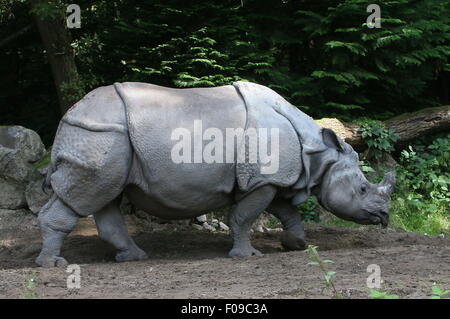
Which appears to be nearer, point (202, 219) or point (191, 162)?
point (191, 162)

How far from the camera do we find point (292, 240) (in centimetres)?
799

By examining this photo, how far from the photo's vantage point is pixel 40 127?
11414mm

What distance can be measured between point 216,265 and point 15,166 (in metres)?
→ 3.87

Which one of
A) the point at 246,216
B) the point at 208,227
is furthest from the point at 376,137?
the point at 246,216

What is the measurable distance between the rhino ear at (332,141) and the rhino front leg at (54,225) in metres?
2.64

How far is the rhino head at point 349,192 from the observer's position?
771 cm

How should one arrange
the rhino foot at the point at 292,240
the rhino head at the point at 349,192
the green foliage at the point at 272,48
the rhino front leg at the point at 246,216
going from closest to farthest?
1. the rhino front leg at the point at 246,216
2. the rhino head at the point at 349,192
3. the rhino foot at the point at 292,240
4. the green foliage at the point at 272,48

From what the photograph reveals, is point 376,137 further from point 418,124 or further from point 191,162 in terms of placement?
point 191,162

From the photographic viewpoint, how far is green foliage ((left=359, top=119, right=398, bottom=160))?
1021 centimetres

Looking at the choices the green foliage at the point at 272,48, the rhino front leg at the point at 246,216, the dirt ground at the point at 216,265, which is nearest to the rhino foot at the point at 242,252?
the rhino front leg at the point at 246,216

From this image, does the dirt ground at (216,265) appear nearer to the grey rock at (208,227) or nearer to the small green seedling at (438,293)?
the small green seedling at (438,293)

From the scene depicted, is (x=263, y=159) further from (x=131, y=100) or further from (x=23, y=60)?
(x=23, y=60)

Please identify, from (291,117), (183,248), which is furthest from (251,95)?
(183,248)

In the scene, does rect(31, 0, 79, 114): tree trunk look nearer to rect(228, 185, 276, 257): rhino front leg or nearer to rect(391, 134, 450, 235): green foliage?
rect(228, 185, 276, 257): rhino front leg
